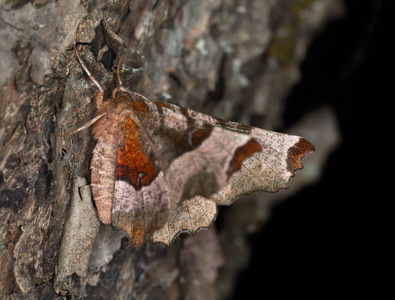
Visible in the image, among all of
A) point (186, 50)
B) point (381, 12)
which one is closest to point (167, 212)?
point (186, 50)

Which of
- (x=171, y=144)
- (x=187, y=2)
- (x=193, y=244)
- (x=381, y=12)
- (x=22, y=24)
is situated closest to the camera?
(x=22, y=24)

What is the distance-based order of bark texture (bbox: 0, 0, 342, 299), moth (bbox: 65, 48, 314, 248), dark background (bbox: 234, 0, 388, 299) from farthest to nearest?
dark background (bbox: 234, 0, 388, 299) < moth (bbox: 65, 48, 314, 248) < bark texture (bbox: 0, 0, 342, 299)

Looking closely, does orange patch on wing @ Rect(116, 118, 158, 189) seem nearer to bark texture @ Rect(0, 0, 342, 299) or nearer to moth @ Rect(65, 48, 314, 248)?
moth @ Rect(65, 48, 314, 248)

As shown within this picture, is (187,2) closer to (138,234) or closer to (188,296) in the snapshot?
(138,234)

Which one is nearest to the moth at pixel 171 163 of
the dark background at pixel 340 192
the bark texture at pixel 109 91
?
the bark texture at pixel 109 91

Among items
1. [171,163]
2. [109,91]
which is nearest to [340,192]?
[171,163]

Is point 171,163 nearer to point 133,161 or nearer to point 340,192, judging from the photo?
point 133,161

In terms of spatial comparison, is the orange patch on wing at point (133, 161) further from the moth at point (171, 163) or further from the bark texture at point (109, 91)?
the bark texture at point (109, 91)

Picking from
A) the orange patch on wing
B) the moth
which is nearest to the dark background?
the moth
